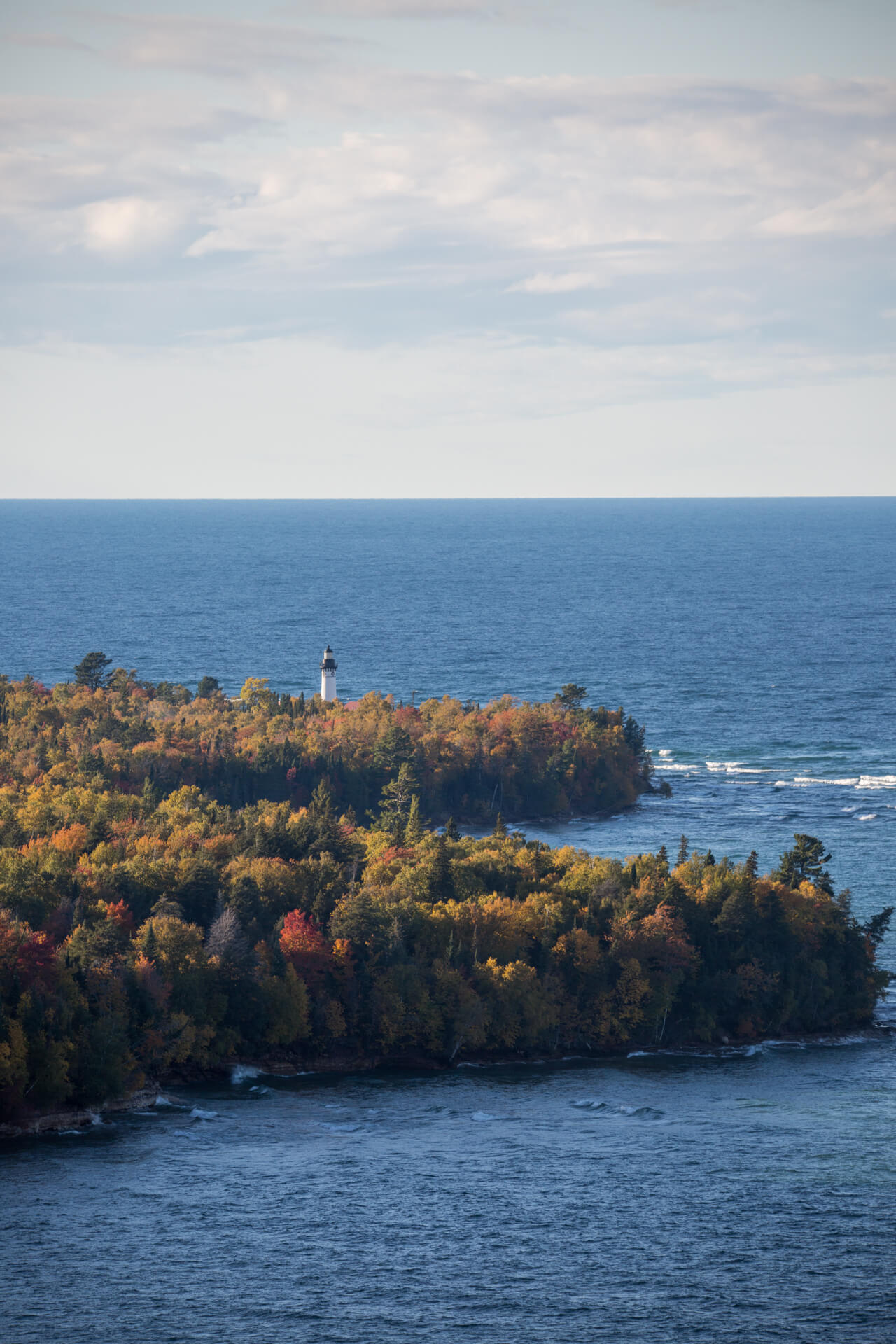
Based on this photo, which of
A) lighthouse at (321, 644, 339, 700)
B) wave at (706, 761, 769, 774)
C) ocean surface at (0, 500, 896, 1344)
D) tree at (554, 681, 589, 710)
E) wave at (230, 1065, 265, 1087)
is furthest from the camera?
lighthouse at (321, 644, 339, 700)

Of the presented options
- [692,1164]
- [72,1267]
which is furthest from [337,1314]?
[692,1164]

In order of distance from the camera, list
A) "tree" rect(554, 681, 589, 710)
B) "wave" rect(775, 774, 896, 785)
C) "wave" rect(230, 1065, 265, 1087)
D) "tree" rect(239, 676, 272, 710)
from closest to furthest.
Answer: "wave" rect(230, 1065, 265, 1087) → "wave" rect(775, 774, 896, 785) → "tree" rect(239, 676, 272, 710) → "tree" rect(554, 681, 589, 710)

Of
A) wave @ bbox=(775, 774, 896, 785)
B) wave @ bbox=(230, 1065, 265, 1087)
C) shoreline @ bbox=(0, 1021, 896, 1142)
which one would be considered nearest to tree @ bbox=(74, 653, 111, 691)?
wave @ bbox=(775, 774, 896, 785)

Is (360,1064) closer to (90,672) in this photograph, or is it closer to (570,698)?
(570,698)

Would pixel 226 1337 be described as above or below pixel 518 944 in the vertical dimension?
below

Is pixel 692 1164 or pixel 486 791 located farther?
pixel 486 791

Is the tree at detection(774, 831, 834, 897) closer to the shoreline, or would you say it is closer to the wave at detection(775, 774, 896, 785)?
the shoreline

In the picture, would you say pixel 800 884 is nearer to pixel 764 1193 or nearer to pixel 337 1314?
pixel 764 1193

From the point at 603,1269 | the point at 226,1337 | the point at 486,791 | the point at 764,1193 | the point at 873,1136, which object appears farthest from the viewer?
the point at 486,791
